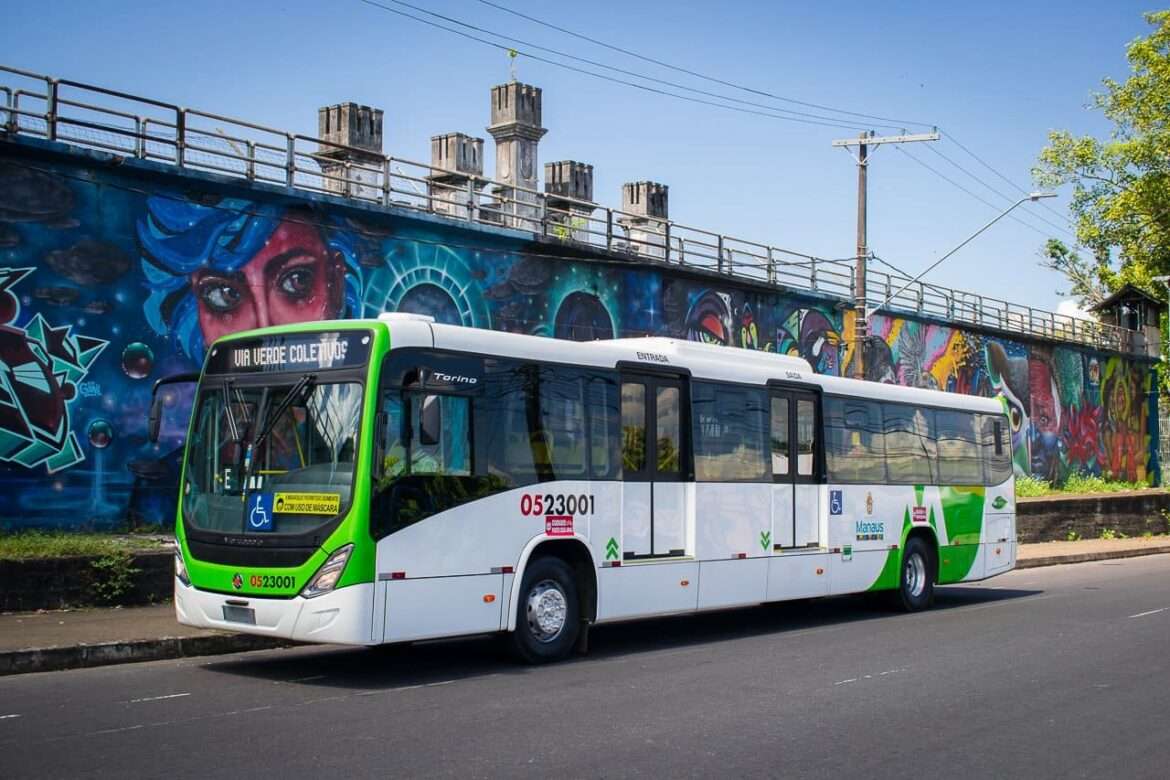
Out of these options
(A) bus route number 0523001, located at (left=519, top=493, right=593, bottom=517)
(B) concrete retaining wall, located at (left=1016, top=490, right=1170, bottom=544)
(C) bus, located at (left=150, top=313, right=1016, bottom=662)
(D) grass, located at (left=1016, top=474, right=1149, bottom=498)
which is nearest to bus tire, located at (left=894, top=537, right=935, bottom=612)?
(C) bus, located at (left=150, top=313, right=1016, bottom=662)

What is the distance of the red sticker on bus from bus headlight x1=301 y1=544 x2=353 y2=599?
234 centimetres

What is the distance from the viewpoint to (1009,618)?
16.4 metres

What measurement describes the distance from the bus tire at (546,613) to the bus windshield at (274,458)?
7.27 ft

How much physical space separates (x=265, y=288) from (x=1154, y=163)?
44.3 metres

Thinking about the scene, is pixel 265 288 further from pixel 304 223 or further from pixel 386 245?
pixel 386 245

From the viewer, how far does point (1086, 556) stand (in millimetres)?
29359

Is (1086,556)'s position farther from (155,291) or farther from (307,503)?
(307,503)

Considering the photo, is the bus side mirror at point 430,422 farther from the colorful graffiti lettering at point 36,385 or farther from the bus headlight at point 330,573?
the colorful graffiti lettering at point 36,385

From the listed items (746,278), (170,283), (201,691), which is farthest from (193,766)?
(746,278)

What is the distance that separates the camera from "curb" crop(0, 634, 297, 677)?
10.9 meters

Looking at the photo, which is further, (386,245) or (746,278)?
(746,278)

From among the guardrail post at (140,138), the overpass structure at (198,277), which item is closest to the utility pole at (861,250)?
the overpass structure at (198,277)

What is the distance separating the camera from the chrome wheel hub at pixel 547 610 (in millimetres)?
11953

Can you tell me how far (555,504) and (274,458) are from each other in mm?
2714
